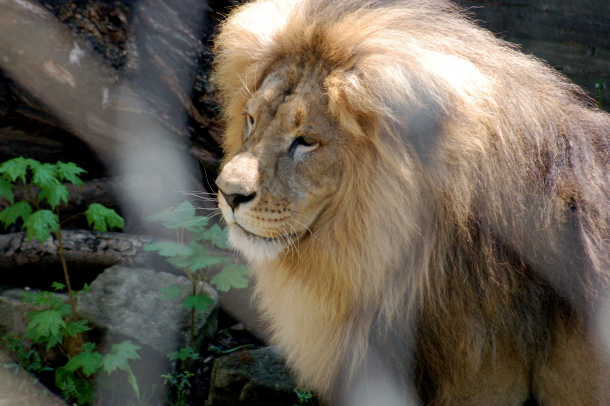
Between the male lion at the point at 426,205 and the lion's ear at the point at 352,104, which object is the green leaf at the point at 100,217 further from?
the lion's ear at the point at 352,104

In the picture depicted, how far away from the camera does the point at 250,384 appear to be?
2695 mm

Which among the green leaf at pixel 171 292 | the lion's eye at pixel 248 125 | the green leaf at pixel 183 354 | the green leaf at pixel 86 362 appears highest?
the lion's eye at pixel 248 125

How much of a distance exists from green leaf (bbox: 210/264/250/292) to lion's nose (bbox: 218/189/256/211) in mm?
910

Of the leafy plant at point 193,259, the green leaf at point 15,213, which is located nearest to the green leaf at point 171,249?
the leafy plant at point 193,259

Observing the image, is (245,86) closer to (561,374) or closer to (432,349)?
(432,349)

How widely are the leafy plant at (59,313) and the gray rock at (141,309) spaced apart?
0.15 m

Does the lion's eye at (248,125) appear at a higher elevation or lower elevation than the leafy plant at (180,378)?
higher

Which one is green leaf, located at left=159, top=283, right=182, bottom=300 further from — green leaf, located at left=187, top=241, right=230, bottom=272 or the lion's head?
the lion's head

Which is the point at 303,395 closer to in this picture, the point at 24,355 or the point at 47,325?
the point at 47,325

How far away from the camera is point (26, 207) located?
2.62 m

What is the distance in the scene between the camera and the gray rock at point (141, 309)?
293 centimetres

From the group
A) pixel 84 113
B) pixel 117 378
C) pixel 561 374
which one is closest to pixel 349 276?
pixel 561 374

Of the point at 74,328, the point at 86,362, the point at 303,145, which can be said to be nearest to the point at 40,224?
the point at 74,328

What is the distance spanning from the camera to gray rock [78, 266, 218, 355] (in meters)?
2.93
